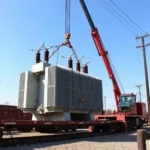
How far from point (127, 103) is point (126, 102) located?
0.13 meters

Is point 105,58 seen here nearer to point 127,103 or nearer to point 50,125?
point 127,103

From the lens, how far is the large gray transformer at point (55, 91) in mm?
12984

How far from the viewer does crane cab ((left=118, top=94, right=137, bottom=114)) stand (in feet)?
71.3

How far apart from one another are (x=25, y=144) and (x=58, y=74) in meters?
4.34

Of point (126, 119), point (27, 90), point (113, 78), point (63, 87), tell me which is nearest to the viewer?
point (63, 87)

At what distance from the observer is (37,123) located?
1093 centimetres

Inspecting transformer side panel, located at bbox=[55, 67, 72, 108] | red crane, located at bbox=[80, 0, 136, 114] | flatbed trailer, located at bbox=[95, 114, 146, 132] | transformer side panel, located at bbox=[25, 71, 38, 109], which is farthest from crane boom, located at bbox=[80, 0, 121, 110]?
transformer side panel, located at bbox=[25, 71, 38, 109]

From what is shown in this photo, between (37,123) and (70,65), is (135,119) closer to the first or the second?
(70,65)

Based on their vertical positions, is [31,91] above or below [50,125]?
above

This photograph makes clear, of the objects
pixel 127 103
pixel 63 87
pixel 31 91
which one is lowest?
pixel 127 103

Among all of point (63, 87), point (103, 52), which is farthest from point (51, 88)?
point (103, 52)

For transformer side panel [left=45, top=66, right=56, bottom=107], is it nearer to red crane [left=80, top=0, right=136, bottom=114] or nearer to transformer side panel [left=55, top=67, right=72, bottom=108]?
transformer side panel [left=55, top=67, right=72, bottom=108]

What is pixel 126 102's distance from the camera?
21.7m

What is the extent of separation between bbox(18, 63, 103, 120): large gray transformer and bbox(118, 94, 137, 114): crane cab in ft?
23.5
